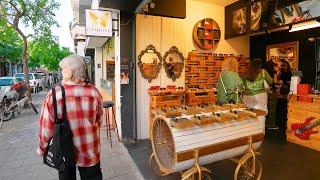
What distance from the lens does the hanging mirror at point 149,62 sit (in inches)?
223

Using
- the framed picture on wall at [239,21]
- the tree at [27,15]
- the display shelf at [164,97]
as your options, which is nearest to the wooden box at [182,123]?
the display shelf at [164,97]

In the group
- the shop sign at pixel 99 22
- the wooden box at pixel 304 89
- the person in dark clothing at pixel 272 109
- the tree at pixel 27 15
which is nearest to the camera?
the wooden box at pixel 304 89

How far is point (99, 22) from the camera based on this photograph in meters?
5.36

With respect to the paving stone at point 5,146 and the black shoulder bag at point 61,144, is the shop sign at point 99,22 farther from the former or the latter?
the black shoulder bag at point 61,144

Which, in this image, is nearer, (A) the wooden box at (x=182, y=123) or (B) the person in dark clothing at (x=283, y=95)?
(A) the wooden box at (x=182, y=123)

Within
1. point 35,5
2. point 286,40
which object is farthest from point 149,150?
point 35,5

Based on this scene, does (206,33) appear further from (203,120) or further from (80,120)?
(80,120)

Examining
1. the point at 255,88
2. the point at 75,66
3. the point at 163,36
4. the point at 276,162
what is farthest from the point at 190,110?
the point at 163,36

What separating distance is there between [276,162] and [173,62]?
119 inches

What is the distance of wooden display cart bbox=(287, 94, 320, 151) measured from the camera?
4.90 meters

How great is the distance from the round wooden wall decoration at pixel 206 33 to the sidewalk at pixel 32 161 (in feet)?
10.1

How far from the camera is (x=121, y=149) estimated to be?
5.22 metres

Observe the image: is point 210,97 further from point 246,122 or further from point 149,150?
point 246,122

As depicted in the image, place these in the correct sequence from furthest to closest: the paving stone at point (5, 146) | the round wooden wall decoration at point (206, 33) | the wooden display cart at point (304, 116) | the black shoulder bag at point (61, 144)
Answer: the round wooden wall decoration at point (206, 33) → the paving stone at point (5, 146) → the wooden display cart at point (304, 116) → the black shoulder bag at point (61, 144)
